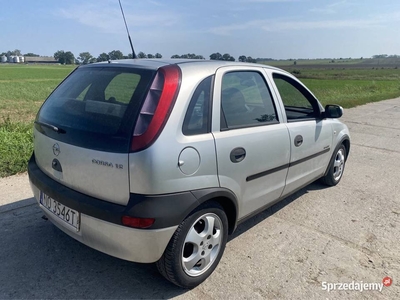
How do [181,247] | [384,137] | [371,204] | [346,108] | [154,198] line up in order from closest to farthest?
[154,198], [181,247], [371,204], [384,137], [346,108]

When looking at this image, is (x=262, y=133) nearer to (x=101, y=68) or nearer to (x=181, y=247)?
(x=181, y=247)

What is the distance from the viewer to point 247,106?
9.39ft

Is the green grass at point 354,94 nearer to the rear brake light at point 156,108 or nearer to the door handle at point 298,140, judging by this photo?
the door handle at point 298,140

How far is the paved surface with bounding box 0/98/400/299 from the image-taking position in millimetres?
2412

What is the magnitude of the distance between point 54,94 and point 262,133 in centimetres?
184

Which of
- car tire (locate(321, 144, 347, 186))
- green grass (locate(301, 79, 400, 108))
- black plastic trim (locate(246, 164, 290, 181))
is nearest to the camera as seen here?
black plastic trim (locate(246, 164, 290, 181))

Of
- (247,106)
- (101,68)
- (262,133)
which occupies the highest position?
(101,68)

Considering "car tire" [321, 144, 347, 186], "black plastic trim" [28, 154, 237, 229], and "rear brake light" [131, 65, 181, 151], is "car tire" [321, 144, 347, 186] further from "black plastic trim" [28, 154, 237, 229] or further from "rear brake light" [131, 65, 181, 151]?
"rear brake light" [131, 65, 181, 151]

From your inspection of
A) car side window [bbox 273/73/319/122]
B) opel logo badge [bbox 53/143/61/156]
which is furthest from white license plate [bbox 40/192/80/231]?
car side window [bbox 273/73/319/122]

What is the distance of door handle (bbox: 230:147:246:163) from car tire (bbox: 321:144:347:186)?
2.14m

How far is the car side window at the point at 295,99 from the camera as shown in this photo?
336cm

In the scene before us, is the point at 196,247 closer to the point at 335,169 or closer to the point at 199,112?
the point at 199,112

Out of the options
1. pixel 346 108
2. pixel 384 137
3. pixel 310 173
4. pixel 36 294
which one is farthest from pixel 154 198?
pixel 346 108

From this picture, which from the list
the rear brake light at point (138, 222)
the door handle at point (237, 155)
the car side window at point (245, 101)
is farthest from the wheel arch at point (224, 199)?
the car side window at point (245, 101)
